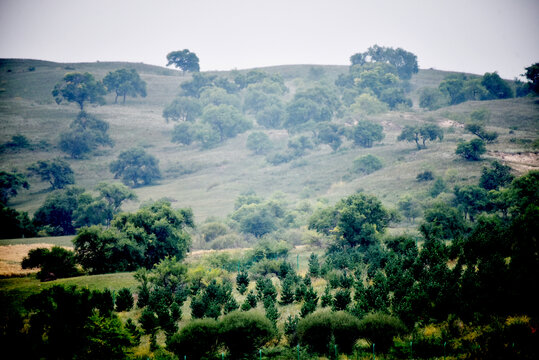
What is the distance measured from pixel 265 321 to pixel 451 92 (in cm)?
12240

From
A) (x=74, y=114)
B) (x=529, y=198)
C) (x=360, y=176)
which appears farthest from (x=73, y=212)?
(x=74, y=114)

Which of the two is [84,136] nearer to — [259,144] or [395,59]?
[259,144]

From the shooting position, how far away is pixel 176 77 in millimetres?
159250

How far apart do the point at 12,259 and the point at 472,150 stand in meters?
65.1

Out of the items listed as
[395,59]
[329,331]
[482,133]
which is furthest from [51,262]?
[395,59]

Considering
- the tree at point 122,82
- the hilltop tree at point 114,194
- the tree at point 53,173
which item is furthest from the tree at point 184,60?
the hilltop tree at point 114,194

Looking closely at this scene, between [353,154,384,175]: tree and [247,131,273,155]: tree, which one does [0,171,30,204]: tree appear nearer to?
[247,131,273,155]: tree

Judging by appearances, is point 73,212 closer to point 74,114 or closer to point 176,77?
point 74,114

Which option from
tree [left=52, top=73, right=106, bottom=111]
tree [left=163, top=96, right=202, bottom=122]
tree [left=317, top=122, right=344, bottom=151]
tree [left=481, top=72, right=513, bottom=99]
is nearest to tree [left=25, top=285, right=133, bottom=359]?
tree [left=317, top=122, right=344, bottom=151]

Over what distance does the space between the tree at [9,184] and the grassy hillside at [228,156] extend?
2.07 metres

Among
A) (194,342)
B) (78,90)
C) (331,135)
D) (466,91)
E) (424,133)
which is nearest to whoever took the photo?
(194,342)

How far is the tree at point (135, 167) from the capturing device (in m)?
84.5

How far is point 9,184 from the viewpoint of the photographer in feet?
219

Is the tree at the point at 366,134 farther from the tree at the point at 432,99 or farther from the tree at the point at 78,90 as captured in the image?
the tree at the point at 78,90
